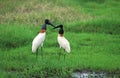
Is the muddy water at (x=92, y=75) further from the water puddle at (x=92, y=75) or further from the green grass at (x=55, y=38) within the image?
the green grass at (x=55, y=38)

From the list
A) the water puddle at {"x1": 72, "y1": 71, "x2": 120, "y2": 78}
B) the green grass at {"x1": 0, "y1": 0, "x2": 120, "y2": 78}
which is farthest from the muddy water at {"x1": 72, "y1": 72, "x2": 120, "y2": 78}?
the green grass at {"x1": 0, "y1": 0, "x2": 120, "y2": 78}

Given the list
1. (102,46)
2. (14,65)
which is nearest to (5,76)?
(14,65)

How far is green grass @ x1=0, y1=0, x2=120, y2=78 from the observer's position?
41.7 ft

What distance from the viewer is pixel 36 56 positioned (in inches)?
530

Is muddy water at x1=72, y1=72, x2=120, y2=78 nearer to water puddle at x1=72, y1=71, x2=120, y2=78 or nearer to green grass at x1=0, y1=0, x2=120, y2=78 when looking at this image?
water puddle at x1=72, y1=71, x2=120, y2=78

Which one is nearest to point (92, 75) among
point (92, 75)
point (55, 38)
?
point (92, 75)

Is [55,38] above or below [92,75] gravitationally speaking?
above

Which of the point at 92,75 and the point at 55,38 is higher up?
the point at 55,38

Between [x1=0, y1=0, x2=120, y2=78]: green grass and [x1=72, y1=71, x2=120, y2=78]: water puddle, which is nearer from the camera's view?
[x1=72, y1=71, x2=120, y2=78]: water puddle

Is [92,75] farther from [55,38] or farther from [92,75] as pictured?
[55,38]

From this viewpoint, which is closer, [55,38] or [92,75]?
[92,75]

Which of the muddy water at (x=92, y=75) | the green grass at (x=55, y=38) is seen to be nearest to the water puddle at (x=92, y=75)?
the muddy water at (x=92, y=75)

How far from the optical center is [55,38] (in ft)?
53.9

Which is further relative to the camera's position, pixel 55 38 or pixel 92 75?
pixel 55 38
